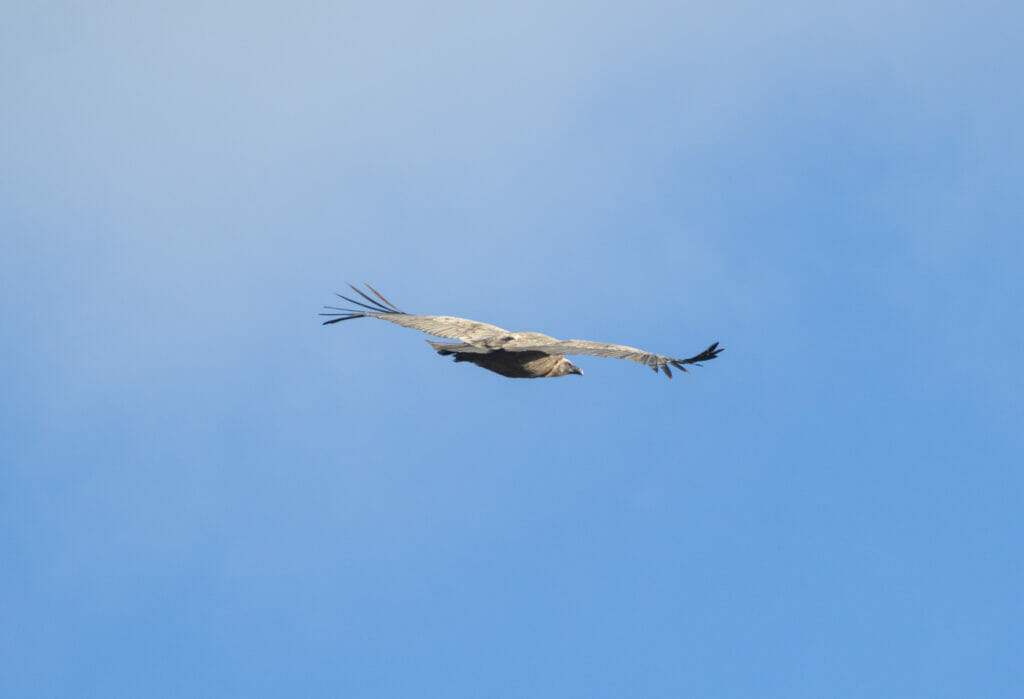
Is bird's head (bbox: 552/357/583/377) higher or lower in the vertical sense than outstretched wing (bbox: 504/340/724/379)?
higher

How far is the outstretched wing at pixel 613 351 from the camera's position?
24.2 m

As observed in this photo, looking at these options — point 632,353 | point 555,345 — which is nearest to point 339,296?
point 555,345

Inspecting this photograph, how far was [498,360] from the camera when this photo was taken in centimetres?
2877

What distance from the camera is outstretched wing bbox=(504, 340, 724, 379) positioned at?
2419 cm

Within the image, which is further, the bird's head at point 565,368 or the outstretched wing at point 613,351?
the bird's head at point 565,368

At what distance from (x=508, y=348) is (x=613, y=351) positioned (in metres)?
3.37

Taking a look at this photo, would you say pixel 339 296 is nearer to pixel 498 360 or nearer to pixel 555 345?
pixel 498 360

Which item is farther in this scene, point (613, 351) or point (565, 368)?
point (565, 368)

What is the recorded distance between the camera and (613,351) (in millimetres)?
25844

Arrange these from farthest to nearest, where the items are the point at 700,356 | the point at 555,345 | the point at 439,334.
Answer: the point at 439,334, the point at 555,345, the point at 700,356

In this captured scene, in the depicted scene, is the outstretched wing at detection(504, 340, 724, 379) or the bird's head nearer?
the outstretched wing at detection(504, 340, 724, 379)

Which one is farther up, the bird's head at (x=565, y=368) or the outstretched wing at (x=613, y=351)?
the bird's head at (x=565, y=368)

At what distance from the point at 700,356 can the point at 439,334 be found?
872 centimetres

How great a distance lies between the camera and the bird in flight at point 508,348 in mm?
25469
